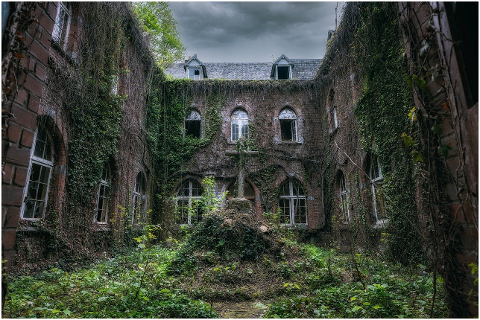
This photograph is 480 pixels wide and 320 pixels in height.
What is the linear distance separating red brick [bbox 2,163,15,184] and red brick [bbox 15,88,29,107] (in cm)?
48

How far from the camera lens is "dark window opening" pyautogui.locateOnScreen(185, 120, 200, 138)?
1579 cm

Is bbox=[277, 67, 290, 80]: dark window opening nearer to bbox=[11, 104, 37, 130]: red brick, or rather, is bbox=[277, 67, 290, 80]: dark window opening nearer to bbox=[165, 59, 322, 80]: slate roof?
bbox=[165, 59, 322, 80]: slate roof

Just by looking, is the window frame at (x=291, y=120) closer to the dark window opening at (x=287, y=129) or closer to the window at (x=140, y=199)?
the dark window opening at (x=287, y=129)

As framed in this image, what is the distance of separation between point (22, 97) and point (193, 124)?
13.6m

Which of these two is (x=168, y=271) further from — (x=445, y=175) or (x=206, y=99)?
(x=206, y=99)

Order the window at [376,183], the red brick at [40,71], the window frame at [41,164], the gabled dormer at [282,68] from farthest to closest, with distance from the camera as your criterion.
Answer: the gabled dormer at [282,68] < the window at [376,183] < the window frame at [41,164] < the red brick at [40,71]

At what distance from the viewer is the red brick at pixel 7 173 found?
2207mm

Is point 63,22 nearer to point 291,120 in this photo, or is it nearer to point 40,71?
point 40,71

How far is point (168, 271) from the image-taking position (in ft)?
21.7

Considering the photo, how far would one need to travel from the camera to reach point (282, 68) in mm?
17203

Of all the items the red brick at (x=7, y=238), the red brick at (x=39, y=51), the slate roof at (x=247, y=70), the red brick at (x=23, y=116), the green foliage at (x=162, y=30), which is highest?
the green foliage at (x=162, y=30)

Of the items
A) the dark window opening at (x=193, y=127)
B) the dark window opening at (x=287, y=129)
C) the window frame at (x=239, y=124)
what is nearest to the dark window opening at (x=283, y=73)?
the dark window opening at (x=287, y=129)

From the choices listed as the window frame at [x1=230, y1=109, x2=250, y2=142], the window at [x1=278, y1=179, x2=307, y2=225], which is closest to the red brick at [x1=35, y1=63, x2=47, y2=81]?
the window frame at [x1=230, y1=109, x2=250, y2=142]

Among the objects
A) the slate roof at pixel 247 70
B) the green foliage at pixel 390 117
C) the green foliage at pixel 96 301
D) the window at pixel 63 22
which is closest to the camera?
the green foliage at pixel 96 301
